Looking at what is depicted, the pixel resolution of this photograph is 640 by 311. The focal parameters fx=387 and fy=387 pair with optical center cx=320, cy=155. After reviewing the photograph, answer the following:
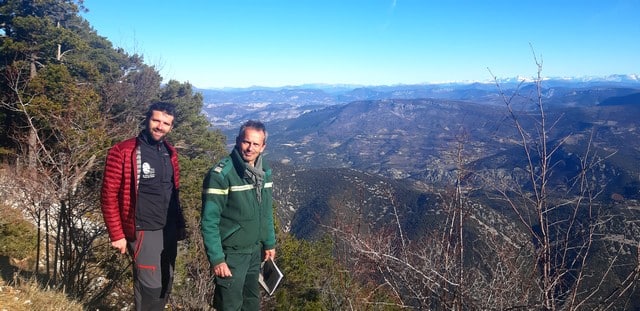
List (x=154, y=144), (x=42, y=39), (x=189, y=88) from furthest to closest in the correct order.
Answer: (x=189, y=88) < (x=42, y=39) < (x=154, y=144)

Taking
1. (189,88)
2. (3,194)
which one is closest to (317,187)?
(189,88)

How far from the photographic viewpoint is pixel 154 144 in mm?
3107

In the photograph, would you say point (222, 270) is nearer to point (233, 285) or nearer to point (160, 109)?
point (233, 285)

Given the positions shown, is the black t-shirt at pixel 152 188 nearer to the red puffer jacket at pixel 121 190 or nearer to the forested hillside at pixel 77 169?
the red puffer jacket at pixel 121 190

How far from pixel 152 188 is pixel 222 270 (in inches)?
33.3

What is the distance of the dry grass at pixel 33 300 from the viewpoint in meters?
3.49

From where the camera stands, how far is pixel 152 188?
3.03 metres

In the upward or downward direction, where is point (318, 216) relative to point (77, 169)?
downward

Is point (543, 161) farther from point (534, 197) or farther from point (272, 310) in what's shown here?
point (272, 310)

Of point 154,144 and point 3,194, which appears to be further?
point 3,194

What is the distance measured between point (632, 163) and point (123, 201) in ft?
387

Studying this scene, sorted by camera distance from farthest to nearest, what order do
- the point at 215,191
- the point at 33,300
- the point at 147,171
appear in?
1. the point at 33,300
2. the point at 147,171
3. the point at 215,191

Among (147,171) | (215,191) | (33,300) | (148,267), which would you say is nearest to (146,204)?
(147,171)

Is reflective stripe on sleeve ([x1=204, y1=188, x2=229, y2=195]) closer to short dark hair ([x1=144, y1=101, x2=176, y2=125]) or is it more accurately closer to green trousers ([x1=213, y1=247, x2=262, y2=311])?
green trousers ([x1=213, y1=247, x2=262, y2=311])
